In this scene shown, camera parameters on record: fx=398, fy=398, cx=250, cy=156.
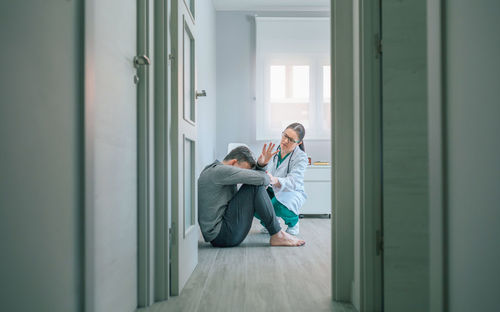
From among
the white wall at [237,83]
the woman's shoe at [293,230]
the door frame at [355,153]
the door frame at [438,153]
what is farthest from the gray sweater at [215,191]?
the white wall at [237,83]

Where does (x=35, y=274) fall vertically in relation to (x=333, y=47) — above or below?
below

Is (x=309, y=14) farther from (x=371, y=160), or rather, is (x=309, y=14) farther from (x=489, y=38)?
(x=489, y=38)

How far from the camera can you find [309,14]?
4.66 meters

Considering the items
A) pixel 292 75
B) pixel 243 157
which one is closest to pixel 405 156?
pixel 243 157

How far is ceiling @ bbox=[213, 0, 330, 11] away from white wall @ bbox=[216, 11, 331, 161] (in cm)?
6

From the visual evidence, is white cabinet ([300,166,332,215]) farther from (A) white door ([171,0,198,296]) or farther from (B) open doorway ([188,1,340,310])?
(A) white door ([171,0,198,296])

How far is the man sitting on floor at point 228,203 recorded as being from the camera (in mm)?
2527

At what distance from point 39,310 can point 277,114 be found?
3.99 m

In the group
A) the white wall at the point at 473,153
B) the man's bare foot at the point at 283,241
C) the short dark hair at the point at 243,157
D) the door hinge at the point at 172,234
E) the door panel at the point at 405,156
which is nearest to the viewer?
the white wall at the point at 473,153

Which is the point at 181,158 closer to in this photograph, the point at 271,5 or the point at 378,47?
the point at 378,47

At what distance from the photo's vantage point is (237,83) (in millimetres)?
4648

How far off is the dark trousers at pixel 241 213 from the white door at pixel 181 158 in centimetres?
51

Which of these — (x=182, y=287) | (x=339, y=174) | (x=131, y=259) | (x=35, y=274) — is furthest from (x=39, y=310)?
(x=339, y=174)

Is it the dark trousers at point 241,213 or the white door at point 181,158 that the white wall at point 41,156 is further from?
the dark trousers at point 241,213
